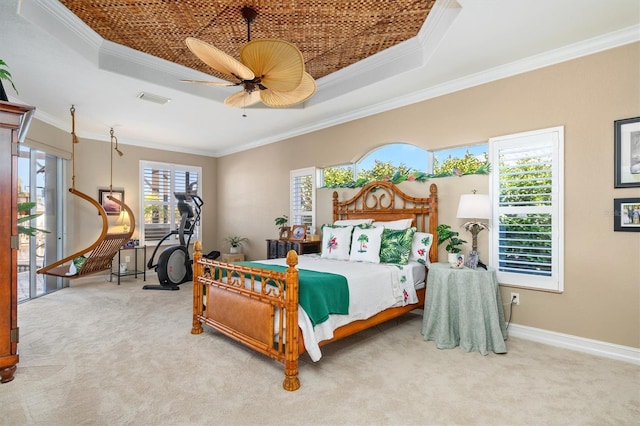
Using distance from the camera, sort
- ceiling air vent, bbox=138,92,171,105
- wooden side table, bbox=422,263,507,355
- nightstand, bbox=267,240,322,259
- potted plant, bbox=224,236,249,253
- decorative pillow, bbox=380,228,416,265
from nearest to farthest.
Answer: wooden side table, bbox=422,263,507,355 → decorative pillow, bbox=380,228,416,265 → ceiling air vent, bbox=138,92,171,105 → nightstand, bbox=267,240,322,259 → potted plant, bbox=224,236,249,253

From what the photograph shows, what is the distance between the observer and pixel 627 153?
281 centimetres

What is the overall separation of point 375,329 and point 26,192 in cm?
519

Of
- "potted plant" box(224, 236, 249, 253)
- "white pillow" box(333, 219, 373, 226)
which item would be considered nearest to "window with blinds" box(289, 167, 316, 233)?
"white pillow" box(333, 219, 373, 226)

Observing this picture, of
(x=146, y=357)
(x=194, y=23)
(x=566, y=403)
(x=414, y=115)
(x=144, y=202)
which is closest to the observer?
(x=566, y=403)

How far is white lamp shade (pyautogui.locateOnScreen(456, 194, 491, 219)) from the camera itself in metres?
3.27

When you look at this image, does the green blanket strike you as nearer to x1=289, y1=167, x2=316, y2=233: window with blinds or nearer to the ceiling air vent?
x1=289, y1=167, x2=316, y2=233: window with blinds

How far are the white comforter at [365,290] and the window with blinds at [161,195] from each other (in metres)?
4.55

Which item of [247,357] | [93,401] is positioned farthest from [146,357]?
[247,357]

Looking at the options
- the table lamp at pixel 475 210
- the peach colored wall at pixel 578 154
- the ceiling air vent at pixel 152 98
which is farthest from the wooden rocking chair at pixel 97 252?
the table lamp at pixel 475 210

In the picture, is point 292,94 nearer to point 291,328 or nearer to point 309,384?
point 291,328

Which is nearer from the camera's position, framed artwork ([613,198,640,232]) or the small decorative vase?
framed artwork ([613,198,640,232])

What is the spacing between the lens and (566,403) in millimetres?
2158

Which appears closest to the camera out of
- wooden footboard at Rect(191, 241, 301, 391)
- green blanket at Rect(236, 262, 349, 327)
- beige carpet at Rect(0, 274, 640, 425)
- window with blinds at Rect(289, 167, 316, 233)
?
beige carpet at Rect(0, 274, 640, 425)

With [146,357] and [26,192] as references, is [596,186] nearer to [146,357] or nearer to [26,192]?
[146,357]
